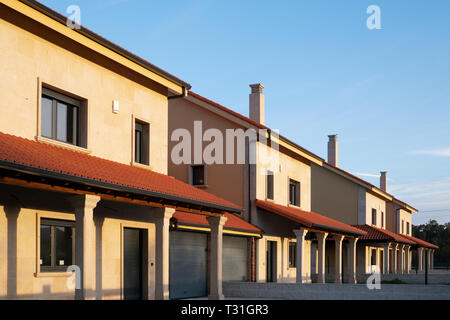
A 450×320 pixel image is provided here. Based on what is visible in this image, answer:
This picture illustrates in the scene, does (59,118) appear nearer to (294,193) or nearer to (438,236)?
(294,193)

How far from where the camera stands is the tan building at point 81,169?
1202cm

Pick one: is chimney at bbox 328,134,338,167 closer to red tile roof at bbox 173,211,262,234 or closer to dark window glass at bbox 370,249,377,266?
dark window glass at bbox 370,249,377,266

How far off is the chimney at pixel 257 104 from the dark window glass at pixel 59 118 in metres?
15.9

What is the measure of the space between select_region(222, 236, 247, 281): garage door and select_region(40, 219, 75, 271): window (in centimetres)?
1001

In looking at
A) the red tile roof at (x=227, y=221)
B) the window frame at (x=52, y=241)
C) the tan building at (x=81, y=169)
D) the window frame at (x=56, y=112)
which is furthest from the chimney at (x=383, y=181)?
the window frame at (x=52, y=241)

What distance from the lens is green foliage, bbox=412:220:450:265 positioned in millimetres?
100750

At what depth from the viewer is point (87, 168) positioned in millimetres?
12812

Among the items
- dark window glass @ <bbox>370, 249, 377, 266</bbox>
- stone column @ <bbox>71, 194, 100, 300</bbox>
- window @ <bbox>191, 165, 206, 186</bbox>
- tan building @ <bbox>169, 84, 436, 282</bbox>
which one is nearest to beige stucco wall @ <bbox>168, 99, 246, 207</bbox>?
tan building @ <bbox>169, 84, 436, 282</bbox>

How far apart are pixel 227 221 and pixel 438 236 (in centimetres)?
9934
